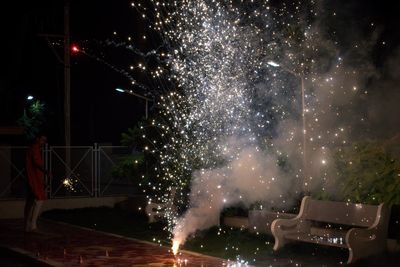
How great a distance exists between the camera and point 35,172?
13711 millimetres

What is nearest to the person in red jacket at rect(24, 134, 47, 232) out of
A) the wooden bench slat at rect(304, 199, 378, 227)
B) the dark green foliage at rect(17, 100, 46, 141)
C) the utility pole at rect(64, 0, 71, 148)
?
the wooden bench slat at rect(304, 199, 378, 227)

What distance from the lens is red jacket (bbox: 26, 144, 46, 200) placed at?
13656 mm

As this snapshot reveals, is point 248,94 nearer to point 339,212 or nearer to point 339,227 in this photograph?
point 339,227

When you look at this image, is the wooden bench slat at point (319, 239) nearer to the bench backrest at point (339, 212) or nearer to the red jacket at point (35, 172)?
the bench backrest at point (339, 212)

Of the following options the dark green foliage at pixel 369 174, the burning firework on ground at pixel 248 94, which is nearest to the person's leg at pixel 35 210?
the burning firework on ground at pixel 248 94

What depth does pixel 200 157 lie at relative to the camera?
14.1m

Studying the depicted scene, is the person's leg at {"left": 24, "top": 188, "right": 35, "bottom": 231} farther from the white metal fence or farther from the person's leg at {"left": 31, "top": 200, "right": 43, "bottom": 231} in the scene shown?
the white metal fence

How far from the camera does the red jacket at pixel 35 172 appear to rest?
13.7 metres

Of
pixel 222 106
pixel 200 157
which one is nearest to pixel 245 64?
pixel 222 106

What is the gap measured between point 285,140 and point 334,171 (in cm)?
225

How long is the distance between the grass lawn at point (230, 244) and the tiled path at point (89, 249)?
0.49 m

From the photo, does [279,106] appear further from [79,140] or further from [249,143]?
[79,140]

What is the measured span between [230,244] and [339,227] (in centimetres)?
192

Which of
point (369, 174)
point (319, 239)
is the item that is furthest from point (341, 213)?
point (369, 174)
